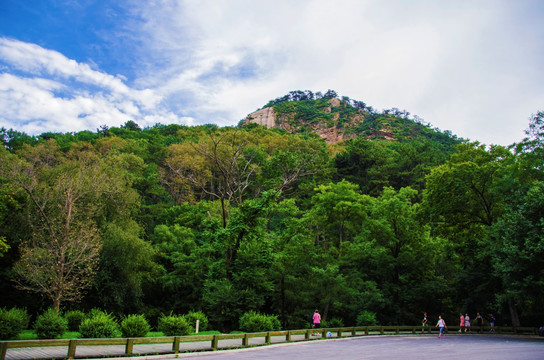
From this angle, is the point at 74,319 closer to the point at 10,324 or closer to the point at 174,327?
the point at 10,324

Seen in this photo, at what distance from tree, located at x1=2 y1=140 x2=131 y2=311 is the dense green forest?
0.14 m

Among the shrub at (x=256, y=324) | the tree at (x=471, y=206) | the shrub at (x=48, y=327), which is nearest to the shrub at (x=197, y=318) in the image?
the shrub at (x=256, y=324)

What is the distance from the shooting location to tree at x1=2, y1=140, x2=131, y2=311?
73.0 ft

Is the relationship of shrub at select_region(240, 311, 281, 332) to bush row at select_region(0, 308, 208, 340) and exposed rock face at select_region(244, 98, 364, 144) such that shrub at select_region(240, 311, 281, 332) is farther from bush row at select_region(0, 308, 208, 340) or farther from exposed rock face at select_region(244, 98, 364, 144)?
exposed rock face at select_region(244, 98, 364, 144)

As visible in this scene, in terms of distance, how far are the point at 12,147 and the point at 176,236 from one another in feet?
111

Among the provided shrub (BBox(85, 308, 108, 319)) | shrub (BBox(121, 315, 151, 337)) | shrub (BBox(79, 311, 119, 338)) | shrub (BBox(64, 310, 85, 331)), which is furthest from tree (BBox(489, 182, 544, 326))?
shrub (BBox(64, 310, 85, 331))

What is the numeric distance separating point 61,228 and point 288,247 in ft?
52.3

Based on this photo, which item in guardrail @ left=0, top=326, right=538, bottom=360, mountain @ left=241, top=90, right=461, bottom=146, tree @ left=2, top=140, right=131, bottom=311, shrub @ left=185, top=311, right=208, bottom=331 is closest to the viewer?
guardrail @ left=0, top=326, right=538, bottom=360

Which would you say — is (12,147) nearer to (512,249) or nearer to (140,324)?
(140,324)

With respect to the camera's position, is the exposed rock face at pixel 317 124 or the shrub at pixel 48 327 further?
the exposed rock face at pixel 317 124

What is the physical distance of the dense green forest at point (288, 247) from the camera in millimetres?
22703

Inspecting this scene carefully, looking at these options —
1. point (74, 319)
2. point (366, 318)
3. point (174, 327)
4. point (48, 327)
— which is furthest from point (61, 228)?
point (366, 318)

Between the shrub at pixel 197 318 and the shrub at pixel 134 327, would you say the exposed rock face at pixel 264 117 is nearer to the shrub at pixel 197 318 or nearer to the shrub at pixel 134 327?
the shrub at pixel 197 318

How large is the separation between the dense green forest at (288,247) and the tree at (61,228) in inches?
5.3
